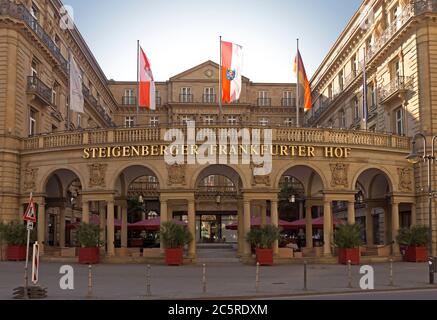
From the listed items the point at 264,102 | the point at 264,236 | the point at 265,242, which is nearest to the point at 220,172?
the point at 264,236

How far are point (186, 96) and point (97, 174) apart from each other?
135ft

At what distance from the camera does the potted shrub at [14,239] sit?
31.9 m

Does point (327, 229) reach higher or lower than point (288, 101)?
lower

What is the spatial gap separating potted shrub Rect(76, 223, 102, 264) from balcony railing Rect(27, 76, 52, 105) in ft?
38.4

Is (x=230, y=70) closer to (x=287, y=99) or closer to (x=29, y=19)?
(x=29, y=19)

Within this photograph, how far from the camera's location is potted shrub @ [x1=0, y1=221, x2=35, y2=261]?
31891 mm

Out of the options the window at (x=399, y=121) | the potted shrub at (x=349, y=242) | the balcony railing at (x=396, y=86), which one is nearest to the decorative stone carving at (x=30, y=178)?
the potted shrub at (x=349, y=242)

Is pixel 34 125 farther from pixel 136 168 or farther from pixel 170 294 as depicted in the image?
pixel 170 294

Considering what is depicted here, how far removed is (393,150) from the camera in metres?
33.4

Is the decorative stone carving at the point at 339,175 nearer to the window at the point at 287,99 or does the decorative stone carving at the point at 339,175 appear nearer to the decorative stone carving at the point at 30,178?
the decorative stone carving at the point at 30,178

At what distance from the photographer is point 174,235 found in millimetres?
29031

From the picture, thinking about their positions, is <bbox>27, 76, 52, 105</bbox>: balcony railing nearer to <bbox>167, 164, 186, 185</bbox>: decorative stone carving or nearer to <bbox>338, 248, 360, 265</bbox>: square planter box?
<bbox>167, 164, 186, 185</bbox>: decorative stone carving

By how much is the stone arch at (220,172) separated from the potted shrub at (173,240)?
106 inches
